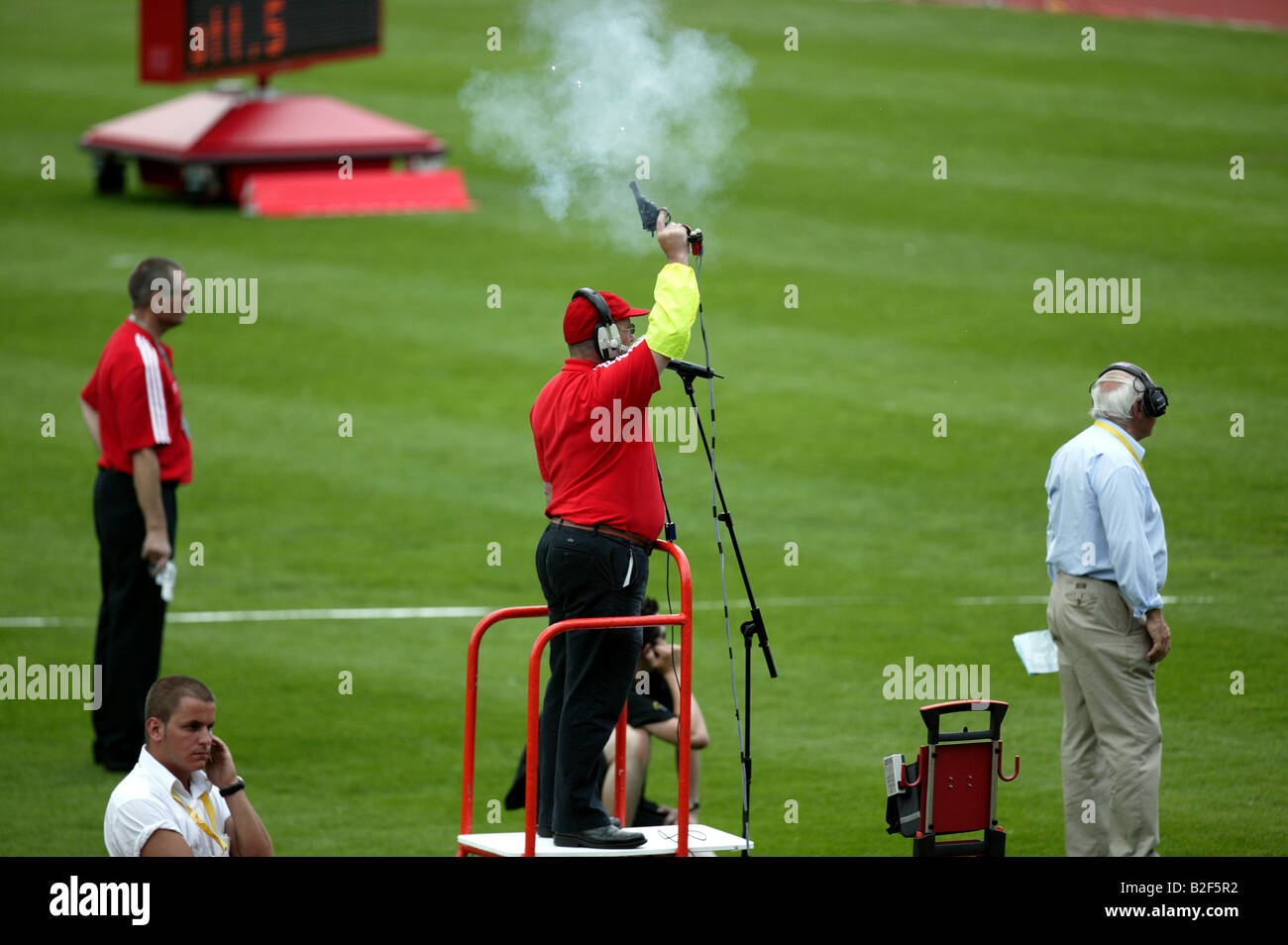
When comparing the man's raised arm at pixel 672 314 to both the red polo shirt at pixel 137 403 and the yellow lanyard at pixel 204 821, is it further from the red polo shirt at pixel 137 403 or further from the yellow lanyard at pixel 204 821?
the red polo shirt at pixel 137 403

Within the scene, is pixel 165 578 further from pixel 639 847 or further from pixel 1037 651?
pixel 1037 651

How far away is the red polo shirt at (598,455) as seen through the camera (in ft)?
22.1

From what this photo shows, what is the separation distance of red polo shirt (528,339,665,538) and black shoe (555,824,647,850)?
3.75 ft

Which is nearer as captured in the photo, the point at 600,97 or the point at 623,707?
the point at 623,707

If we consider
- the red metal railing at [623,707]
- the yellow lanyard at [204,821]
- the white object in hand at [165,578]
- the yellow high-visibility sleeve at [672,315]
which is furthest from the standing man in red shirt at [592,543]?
the white object in hand at [165,578]

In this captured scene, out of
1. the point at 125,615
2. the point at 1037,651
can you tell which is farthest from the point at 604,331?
the point at 125,615

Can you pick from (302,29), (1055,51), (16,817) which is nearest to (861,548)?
(16,817)

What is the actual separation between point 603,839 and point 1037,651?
8.69 feet

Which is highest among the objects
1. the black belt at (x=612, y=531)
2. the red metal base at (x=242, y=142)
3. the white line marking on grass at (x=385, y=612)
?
the red metal base at (x=242, y=142)

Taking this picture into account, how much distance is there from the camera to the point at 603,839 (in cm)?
672

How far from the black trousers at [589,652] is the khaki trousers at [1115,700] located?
2.19 metres

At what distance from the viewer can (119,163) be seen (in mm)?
25453

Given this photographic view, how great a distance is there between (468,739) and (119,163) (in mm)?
20499
